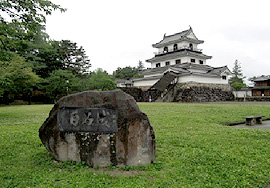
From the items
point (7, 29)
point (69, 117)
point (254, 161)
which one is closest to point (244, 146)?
point (254, 161)

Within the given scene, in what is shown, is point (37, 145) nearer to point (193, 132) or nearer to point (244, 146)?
point (193, 132)

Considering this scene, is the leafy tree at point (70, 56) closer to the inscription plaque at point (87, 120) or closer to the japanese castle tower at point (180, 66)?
the japanese castle tower at point (180, 66)

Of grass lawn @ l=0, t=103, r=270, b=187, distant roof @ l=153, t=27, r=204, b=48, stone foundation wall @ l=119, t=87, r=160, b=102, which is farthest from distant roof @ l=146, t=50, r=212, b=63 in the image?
grass lawn @ l=0, t=103, r=270, b=187

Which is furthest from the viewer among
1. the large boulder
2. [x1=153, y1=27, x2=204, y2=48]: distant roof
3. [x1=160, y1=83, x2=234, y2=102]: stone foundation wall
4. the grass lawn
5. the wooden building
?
the wooden building

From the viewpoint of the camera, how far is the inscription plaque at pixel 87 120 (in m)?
4.30

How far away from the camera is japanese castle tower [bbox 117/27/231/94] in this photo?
1178 inches

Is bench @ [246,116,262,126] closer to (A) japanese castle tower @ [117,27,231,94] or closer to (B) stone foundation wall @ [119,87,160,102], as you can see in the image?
(A) japanese castle tower @ [117,27,231,94]

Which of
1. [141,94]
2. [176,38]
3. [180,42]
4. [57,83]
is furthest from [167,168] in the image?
[176,38]

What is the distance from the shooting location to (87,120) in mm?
4387

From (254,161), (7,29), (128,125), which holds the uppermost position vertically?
(7,29)

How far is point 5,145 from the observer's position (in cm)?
585

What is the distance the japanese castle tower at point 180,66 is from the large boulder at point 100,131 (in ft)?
83.7

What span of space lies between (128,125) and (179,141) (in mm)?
2453

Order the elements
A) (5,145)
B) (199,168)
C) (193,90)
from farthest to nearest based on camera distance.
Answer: (193,90)
(5,145)
(199,168)
